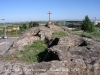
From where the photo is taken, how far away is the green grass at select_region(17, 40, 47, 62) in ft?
A: 24.1

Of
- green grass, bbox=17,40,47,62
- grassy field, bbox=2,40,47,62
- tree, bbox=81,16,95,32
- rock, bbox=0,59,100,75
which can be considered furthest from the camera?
tree, bbox=81,16,95,32

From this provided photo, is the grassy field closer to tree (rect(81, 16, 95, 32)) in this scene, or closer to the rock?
the rock

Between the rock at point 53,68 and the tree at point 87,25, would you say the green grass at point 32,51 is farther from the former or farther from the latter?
the tree at point 87,25

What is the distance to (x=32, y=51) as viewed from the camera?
8359 millimetres

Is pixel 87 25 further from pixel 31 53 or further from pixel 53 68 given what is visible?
pixel 53 68

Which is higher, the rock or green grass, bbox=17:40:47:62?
the rock

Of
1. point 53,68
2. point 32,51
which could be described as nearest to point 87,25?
point 32,51

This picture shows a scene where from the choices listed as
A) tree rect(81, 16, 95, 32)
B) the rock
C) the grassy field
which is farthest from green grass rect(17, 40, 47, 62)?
tree rect(81, 16, 95, 32)

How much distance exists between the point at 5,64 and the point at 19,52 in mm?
3449

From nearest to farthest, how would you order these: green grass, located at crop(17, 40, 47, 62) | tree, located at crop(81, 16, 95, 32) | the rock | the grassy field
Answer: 1. the rock
2. the grassy field
3. green grass, located at crop(17, 40, 47, 62)
4. tree, located at crop(81, 16, 95, 32)

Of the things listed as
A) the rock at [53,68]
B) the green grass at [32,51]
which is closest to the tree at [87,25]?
the green grass at [32,51]

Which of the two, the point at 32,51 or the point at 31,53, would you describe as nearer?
the point at 31,53

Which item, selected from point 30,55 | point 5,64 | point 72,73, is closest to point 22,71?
point 5,64

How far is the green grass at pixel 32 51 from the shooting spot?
735 centimetres
